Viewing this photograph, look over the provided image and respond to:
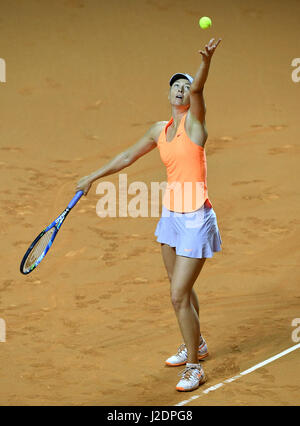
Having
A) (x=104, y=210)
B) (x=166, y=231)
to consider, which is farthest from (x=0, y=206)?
(x=166, y=231)

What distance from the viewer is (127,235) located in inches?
Answer: 362

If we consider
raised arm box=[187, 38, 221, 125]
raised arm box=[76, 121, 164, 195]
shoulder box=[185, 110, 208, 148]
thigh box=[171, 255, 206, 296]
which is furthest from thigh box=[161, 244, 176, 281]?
raised arm box=[187, 38, 221, 125]

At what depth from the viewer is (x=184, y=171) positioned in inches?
229

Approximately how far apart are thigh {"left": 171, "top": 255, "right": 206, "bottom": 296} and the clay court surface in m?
0.73

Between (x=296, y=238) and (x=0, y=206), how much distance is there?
336cm

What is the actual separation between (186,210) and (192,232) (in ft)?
0.53

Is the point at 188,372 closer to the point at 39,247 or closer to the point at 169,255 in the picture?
the point at 169,255

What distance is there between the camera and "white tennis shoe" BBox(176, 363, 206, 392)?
19.4 feet

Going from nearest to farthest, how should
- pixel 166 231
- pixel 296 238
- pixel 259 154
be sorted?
pixel 166 231, pixel 296 238, pixel 259 154

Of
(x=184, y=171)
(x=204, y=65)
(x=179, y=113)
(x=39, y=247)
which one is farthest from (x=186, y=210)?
(x=39, y=247)

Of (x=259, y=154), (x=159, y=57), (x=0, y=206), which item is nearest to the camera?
(x=0, y=206)

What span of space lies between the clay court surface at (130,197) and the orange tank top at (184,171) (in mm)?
1304

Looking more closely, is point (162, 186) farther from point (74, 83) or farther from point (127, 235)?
point (74, 83)

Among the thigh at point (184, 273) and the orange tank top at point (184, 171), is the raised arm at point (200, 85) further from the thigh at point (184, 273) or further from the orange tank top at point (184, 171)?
the thigh at point (184, 273)
